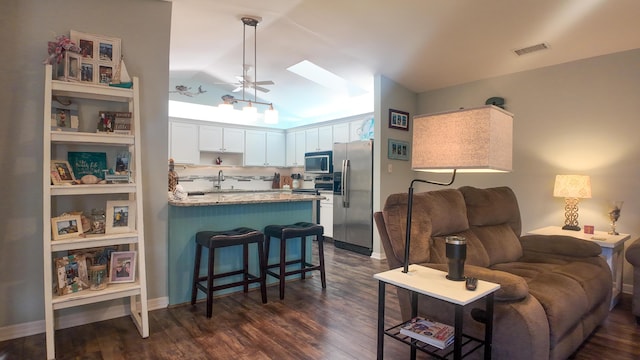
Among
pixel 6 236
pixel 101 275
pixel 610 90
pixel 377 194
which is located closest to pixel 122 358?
pixel 101 275

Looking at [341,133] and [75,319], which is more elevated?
[341,133]

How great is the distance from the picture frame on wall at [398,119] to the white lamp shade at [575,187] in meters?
2.11

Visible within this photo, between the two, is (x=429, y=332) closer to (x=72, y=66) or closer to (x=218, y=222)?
(x=218, y=222)

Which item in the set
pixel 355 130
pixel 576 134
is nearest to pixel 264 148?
pixel 355 130

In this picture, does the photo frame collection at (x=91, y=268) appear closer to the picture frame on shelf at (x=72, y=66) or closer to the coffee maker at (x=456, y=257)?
the picture frame on shelf at (x=72, y=66)

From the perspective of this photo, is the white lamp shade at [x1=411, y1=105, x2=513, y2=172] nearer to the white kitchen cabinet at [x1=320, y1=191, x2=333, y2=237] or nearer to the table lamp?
the table lamp

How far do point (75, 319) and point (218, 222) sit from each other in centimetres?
128

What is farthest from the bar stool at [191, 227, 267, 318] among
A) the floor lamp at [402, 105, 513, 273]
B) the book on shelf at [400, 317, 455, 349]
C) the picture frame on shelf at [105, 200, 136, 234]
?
the floor lamp at [402, 105, 513, 273]

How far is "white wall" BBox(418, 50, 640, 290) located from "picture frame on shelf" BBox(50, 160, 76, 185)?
4539mm

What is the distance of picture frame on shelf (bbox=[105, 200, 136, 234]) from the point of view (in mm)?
2461

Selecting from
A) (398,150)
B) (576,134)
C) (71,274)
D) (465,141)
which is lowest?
(71,274)

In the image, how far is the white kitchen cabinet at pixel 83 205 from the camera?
2154 mm

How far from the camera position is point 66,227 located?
2275 millimetres

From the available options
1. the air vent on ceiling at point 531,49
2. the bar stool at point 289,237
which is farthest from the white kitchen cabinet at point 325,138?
the air vent on ceiling at point 531,49
